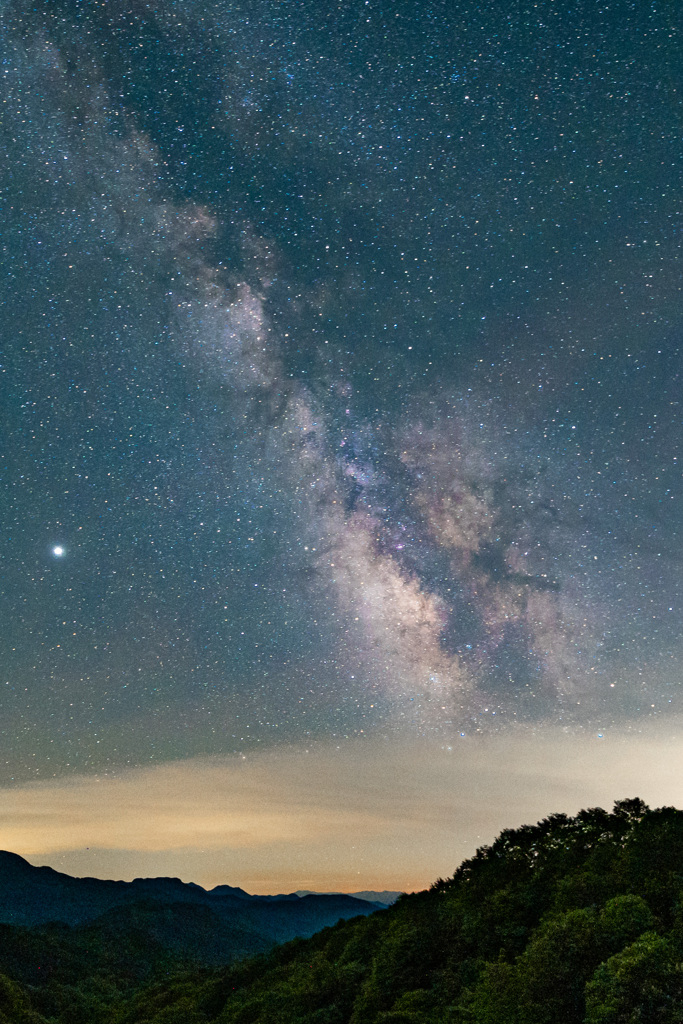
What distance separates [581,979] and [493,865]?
21.8 m

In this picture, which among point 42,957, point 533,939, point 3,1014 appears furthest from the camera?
point 42,957

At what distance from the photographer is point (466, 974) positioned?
46.8 m

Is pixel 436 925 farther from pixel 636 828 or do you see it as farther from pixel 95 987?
pixel 95 987

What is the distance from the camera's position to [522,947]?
46812mm

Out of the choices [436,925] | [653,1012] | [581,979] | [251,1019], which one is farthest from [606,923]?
[251,1019]

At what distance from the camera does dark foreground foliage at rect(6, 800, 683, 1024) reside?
34094 millimetres

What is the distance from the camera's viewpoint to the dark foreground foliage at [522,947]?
34094mm

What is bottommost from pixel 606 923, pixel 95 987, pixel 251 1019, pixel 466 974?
pixel 95 987

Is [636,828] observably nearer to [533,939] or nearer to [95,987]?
[533,939]

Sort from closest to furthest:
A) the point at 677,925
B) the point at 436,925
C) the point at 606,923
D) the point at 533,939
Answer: the point at 677,925
the point at 606,923
the point at 533,939
the point at 436,925

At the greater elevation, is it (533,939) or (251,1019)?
(533,939)

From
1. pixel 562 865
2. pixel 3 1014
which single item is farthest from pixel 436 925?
pixel 3 1014

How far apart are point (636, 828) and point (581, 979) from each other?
12554 millimetres

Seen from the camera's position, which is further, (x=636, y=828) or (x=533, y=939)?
(x=636, y=828)
